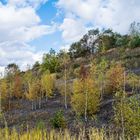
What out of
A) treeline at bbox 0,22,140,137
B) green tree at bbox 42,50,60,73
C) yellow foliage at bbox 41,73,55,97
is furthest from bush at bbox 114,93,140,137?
green tree at bbox 42,50,60,73

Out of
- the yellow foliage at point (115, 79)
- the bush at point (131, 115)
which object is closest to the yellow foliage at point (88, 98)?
the yellow foliage at point (115, 79)

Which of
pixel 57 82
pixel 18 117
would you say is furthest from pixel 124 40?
pixel 18 117

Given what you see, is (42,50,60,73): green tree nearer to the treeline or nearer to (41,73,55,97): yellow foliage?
the treeline

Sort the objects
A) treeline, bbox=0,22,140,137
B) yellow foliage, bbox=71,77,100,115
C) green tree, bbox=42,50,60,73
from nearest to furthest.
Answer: treeline, bbox=0,22,140,137
yellow foliage, bbox=71,77,100,115
green tree, bbox=42,50,60,73

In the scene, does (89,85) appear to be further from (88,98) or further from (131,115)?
(131,115)

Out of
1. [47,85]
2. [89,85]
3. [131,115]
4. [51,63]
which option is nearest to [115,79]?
[89,85]

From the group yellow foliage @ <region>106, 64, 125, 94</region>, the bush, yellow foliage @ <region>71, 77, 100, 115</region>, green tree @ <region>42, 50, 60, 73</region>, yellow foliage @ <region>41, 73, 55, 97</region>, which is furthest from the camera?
green tree @ <region>42, 50, 60, 73</region>

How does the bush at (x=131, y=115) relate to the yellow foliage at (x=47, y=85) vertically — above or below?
below

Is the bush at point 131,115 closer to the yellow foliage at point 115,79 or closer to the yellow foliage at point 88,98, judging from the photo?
the yellow foliage at point 88,98

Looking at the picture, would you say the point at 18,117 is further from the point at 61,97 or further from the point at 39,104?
the point at 61,97

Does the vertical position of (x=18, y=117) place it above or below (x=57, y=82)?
below

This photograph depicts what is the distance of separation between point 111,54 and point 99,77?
47.9 meters

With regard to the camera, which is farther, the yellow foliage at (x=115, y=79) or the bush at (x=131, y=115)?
the yellow foliage at (x=115, y=79)

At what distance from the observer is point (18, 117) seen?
224 feet
